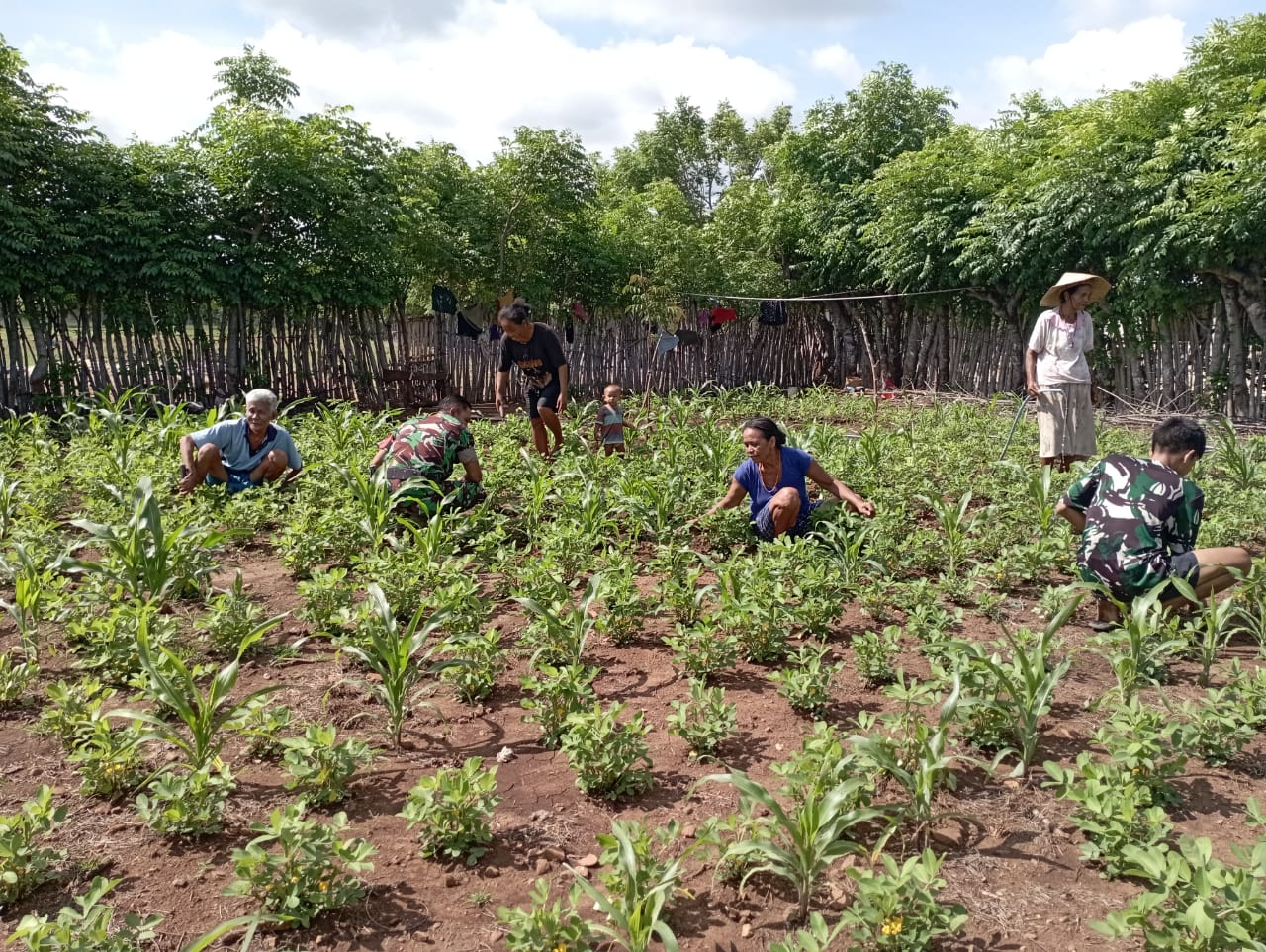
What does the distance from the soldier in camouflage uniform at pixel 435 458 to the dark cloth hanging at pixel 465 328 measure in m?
8.38

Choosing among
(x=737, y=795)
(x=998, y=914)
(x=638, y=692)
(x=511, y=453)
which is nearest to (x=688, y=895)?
(x=737, y=795)

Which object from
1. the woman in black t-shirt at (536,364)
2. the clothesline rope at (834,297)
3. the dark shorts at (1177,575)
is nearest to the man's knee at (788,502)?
the dark shorts at (1177,575)

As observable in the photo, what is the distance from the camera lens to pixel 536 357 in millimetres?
6668

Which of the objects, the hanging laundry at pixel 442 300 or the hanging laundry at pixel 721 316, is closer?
the hanging laundry at pixel 442 300

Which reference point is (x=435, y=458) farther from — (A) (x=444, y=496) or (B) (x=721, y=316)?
(B) (x=721, y=316)

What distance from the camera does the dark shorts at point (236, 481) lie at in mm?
5211

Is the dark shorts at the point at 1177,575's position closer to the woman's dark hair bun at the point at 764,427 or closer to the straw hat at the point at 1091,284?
the woman's dark hair bun at the point at 764,427

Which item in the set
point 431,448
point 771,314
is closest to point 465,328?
point 771,314

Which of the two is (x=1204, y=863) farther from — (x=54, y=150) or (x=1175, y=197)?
(x=54, y=150)

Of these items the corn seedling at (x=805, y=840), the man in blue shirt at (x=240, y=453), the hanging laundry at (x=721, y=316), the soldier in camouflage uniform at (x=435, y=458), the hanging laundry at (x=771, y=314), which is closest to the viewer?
the corn seedling at (x=805, y=840)

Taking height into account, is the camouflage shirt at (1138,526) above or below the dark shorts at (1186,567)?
above

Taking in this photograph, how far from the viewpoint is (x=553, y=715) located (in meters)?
2.77

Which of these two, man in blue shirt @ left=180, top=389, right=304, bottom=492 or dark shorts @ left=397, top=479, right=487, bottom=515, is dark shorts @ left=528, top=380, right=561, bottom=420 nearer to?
dark shorts @ left=397, top=479, right=487, bottom=515

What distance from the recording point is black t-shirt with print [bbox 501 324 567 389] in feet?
21.8
